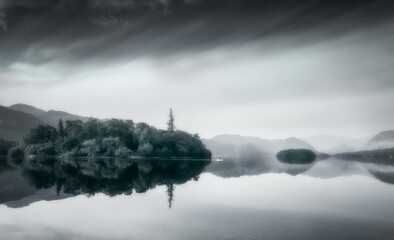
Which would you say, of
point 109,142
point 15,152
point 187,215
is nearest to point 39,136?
point 15,152

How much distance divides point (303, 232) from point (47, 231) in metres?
16.0

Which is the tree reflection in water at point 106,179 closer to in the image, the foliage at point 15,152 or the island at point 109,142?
the island at point 109,142

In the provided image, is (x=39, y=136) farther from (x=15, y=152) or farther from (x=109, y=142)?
(x=109, y=142)

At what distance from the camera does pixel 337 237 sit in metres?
20.5

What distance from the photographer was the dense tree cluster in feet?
545

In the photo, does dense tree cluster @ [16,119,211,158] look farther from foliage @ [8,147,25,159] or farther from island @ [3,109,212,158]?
foliage @ [8,147,25,159]

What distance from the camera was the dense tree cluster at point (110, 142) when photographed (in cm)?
16625

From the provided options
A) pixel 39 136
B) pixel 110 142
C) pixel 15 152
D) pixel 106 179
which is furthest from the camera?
pixel 39 136

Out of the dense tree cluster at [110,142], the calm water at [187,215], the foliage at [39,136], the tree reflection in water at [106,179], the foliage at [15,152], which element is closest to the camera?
the calm water at [187,215]

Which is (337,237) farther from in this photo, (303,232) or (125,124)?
(125,124)

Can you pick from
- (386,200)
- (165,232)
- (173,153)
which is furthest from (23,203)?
(173,153)

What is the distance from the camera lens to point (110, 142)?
166 meters

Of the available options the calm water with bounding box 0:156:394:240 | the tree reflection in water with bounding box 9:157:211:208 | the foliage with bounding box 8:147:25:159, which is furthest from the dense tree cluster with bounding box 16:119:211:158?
the calm water with bounding box 0:156:394:240

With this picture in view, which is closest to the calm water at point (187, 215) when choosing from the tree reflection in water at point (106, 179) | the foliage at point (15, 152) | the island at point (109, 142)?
the tree reflection in water at point (106, 179)
